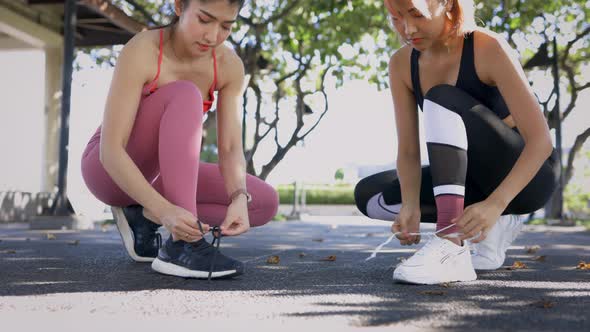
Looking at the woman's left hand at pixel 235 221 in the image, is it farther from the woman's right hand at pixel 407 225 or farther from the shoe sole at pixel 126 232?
the shoe sole at pixel 126 232

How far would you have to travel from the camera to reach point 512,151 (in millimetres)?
2479

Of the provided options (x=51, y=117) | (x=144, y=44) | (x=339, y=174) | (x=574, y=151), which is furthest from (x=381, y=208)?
(x=339, y=174)

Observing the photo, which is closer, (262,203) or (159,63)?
(159,63)

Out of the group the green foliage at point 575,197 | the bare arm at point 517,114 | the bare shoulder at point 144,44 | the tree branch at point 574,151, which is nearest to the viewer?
the bare arm at point 517,114

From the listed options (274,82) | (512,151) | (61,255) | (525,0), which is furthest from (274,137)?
(512,151)

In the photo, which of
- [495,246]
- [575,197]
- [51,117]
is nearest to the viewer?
[495,246]

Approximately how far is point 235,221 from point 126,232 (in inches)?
29.3

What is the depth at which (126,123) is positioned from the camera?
236 cm

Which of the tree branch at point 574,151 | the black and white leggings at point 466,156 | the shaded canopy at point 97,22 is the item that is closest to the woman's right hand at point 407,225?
the black and white leggings at point 466,156

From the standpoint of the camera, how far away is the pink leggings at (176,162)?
7.73ft

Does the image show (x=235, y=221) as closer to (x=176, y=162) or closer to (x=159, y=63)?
(x=176, y=162)

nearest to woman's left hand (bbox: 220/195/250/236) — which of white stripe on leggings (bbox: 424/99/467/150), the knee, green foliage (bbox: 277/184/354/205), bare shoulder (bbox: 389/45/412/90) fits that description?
the knee

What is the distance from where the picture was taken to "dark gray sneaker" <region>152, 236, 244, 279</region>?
2.33 metres

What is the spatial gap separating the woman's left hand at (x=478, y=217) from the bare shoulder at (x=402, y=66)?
690mm
